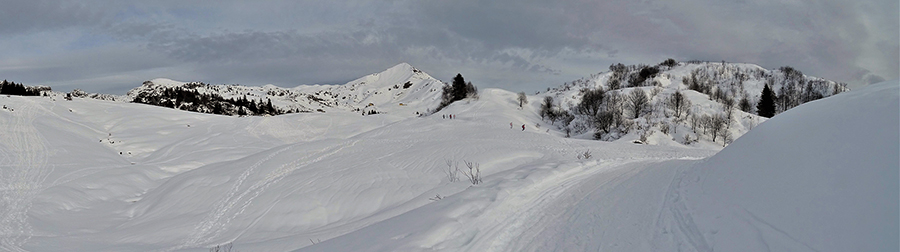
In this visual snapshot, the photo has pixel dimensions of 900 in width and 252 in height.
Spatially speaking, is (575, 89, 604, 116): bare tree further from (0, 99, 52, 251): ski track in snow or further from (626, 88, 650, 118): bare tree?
(0, 99, 52, 251): ski track in snow

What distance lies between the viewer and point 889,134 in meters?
4.17

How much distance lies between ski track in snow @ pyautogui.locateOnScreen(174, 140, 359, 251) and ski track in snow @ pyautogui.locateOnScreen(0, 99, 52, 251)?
405 centimetres

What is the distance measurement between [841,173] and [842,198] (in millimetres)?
532

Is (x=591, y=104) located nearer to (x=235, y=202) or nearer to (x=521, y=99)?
(x=521, y=99)

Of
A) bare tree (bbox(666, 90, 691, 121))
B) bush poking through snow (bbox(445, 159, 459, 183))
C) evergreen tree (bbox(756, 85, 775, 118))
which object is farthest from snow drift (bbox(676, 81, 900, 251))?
evergreen tree (bbox(756, 85, 775, 118))

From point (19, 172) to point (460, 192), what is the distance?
21761mm

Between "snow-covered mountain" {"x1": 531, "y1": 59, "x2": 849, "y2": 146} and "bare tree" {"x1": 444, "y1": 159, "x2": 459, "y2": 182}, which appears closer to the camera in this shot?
"bare tree" {"x1": 444, "y1": 159, "x2": 459, "y2": 182}

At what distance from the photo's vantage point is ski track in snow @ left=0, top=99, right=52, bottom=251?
10.6m

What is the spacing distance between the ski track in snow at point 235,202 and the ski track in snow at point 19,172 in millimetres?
4053

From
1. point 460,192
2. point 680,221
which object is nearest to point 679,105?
point 460,192

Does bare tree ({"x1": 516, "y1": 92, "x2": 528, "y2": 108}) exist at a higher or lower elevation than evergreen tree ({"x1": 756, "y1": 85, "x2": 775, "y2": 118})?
higher

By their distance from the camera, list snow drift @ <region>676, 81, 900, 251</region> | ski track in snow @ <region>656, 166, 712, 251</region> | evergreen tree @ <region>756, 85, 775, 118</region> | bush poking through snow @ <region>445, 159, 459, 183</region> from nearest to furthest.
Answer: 1. snow drift @ <region>676, 81, 900, 251</region>
2. ski track in snow @ <region>656, 166, 712, 251</region>
3. bush poking through snow @ <region>445, 159, 459, 183</region>
4. evergreen tree @ <region>756, 85, 775, 118</region>

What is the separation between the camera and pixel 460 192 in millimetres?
8891

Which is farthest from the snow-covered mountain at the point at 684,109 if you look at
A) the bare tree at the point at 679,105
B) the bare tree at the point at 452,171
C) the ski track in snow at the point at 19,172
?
the ski track in snow at the point at 19,172
